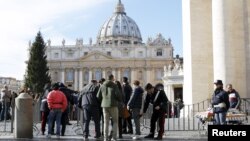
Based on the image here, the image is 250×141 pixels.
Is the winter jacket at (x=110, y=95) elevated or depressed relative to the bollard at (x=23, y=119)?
elevated

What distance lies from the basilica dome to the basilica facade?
32388mm

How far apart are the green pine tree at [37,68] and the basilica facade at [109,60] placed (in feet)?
143

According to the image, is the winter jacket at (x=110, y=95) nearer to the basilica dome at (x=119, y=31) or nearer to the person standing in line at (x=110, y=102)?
the person standing in line at (x=110, y=102)

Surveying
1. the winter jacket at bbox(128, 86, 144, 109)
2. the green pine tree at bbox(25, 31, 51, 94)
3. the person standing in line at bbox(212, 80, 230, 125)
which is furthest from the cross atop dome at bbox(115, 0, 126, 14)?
the person standing in line at bbox(212, 80, 230, 125)

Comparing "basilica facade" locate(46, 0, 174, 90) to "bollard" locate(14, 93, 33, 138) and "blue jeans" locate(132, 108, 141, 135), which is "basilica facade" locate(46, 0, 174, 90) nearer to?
"blue jeans" locate(132, 108, 141, 135)

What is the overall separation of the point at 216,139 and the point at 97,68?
138971mm

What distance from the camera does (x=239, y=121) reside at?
13961mm

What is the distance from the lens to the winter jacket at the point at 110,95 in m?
12.6

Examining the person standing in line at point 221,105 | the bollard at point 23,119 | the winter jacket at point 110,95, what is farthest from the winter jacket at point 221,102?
the bollard at point 23,119

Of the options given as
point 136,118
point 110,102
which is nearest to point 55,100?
point 110,102

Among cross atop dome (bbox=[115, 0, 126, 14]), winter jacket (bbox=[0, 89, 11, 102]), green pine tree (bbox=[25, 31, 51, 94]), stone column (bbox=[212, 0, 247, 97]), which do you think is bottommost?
winter jacket (bbox=[0, 89, 11, 102])

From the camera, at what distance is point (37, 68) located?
99812 millimetres

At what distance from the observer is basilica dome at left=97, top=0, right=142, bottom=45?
602ft

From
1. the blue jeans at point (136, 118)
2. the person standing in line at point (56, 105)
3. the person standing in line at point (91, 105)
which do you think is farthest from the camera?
the blue jeans at point (136, 118)
